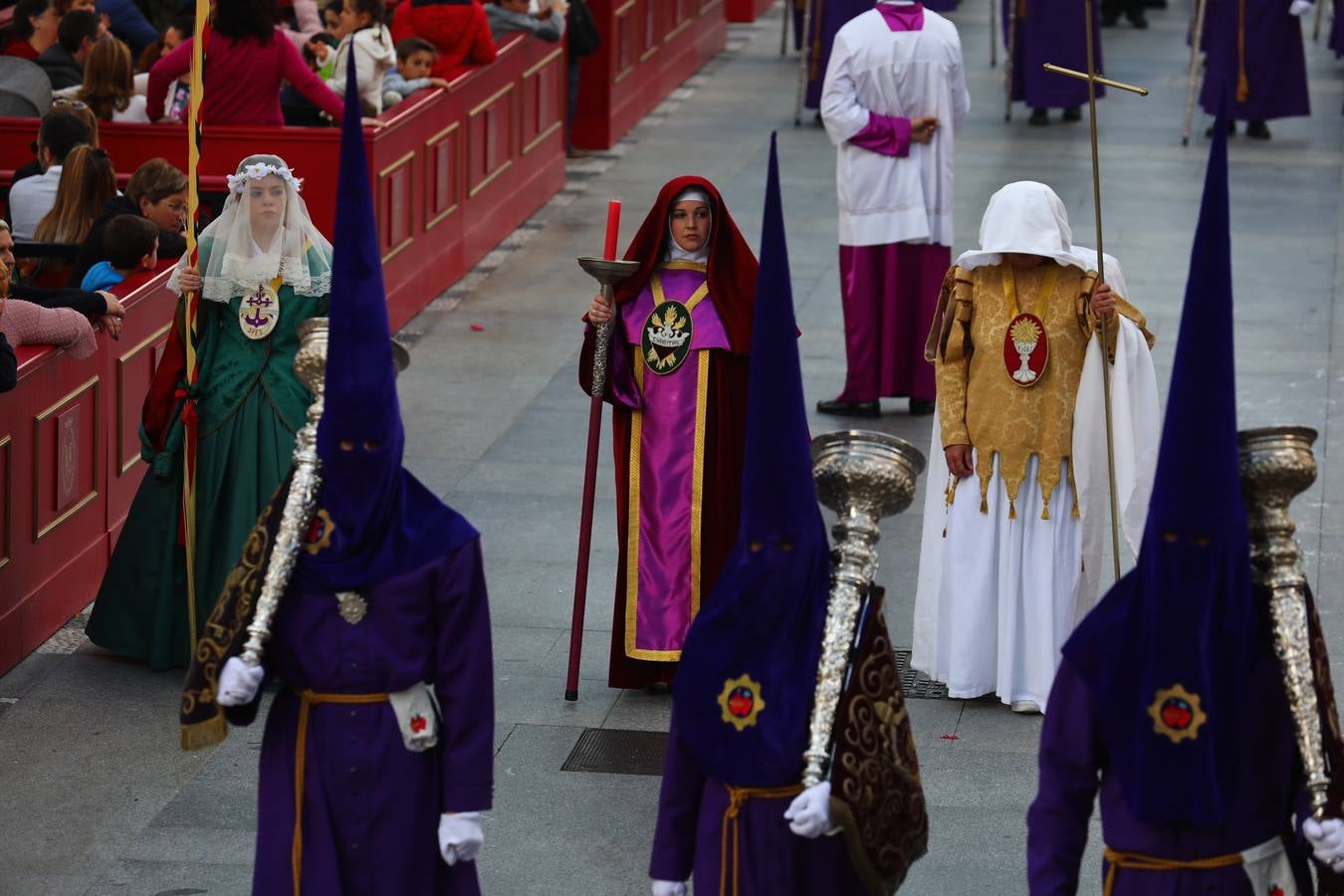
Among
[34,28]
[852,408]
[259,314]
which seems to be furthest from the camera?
[34,28]

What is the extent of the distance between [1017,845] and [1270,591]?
258 cm

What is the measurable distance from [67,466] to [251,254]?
1.65 meters

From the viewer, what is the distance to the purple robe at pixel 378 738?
510cm

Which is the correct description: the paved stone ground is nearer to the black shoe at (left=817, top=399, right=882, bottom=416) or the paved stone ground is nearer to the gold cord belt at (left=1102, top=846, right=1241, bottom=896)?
the black shoe at (left=817, top=399, right=882, bottom=416)

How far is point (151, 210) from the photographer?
976 centimetres

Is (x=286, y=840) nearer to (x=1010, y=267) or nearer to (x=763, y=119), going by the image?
(x=1010, y=267)

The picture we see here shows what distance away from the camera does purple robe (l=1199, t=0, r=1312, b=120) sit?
1861 centimetres

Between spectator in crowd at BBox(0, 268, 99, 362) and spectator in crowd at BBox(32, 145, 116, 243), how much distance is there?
1175 mm

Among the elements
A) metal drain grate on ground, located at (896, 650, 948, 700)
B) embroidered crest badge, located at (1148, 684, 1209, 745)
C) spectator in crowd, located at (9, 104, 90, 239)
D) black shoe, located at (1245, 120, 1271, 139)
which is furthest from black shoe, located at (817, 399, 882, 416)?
black shoe, located at (1245, 120, 1271, 139)

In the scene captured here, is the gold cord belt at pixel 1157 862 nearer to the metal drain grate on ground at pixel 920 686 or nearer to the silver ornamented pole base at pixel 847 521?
the silver ornamented pole base at pixel 847 521

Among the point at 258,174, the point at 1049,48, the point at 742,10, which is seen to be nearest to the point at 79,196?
the point at 258,174

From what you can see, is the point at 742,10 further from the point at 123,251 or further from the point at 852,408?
the point at 123,251

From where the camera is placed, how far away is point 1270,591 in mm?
4477

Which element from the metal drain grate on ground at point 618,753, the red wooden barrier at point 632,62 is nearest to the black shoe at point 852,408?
the metal drain grate on ground at point 618,753
